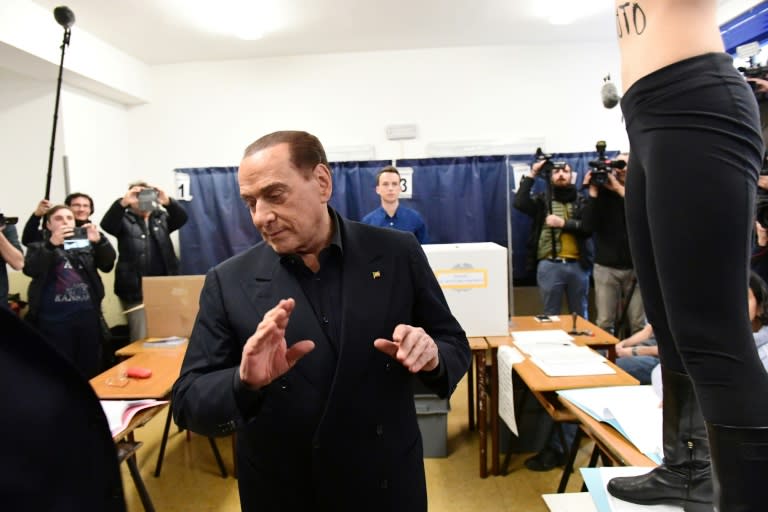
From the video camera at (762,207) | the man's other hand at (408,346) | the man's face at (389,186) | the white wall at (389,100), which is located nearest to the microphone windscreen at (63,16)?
the white wall at (389,100)

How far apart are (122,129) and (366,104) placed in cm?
265

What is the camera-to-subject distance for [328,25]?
14.0 feet

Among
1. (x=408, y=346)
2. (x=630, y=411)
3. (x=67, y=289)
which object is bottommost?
(x=630, y=411)

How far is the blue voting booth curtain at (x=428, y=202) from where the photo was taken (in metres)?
4.61

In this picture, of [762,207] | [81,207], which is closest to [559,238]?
[762,207]

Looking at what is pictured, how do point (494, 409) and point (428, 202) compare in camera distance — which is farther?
point (428, 202)

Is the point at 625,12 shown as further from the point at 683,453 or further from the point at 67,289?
the point at 67,289

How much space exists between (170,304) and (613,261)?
134 inches

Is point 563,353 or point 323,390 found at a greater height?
point 323,390

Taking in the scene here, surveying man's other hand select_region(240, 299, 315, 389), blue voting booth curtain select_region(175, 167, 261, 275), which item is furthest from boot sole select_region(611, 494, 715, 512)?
blue voting booth curtain select_region(175, 167, 261, 275)

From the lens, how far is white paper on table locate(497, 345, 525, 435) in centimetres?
237

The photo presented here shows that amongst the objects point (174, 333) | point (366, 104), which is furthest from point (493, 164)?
point (174, 333)

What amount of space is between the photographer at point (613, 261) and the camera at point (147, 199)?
3.63 metres

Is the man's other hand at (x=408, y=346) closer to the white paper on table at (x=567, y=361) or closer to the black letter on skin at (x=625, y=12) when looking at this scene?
the black letter on skin at (x=625, y=12)
